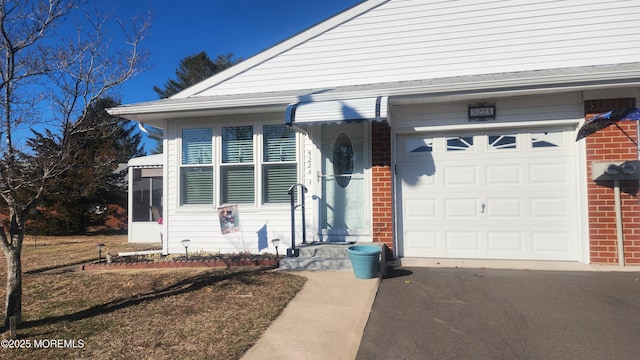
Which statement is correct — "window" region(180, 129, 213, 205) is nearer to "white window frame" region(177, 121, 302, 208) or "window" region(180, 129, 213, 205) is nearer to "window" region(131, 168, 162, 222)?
"white window frame" region(177, 121, 302, 208)

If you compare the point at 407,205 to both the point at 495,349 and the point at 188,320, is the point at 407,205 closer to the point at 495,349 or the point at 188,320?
the point at 495,349

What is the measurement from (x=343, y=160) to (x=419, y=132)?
56.6 inches

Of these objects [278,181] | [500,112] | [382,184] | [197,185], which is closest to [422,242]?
[382,184]

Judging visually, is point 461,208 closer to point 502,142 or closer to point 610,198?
point 502,142

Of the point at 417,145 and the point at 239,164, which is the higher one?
the point at 417,145

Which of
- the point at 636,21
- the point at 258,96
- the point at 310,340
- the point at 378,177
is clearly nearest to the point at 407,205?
the point at 378,177

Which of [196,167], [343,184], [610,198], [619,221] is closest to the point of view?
[619,221]

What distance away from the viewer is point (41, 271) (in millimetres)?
7141

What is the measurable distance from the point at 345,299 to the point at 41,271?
5.94 metres

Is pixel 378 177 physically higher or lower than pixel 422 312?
higher

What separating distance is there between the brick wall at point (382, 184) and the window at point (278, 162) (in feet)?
5.10

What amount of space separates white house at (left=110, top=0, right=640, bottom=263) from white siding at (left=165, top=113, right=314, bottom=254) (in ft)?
0.09

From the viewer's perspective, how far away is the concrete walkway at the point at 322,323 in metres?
3.39

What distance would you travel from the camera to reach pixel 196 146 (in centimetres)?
786
